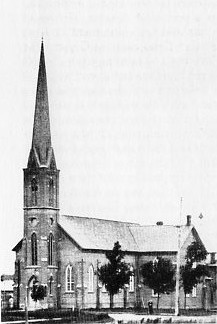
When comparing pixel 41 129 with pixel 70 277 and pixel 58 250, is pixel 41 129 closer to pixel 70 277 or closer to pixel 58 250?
pixel 58 250

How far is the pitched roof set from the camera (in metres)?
55.1

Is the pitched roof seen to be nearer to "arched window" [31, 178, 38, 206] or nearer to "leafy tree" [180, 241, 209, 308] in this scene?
"leafy tree" [180, 241, 209, 308]

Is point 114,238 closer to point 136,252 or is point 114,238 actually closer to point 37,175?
point 136,252

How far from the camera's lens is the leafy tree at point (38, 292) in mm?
51250

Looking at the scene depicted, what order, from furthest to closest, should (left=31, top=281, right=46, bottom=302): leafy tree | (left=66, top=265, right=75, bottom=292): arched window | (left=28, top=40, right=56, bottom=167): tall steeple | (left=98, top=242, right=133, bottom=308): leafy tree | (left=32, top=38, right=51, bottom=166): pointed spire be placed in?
1. (left=66, top=265, right=75, bottom=292): arched window
2. (left=31, top=281, right=46, bottom=302): leafy tree
3. (left=98, top=242, right=133, bottom=308): leafy tree
4. (left=28, top=40, right=56, bottom=167): tall steeple
5. (left=32, top=38, right=51, bottom=166): pointed spire

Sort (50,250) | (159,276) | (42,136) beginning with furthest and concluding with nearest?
(50,250) → (159,276) → (42,136)

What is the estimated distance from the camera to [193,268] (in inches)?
2058

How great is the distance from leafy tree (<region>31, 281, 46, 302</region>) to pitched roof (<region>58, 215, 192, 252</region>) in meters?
4.01

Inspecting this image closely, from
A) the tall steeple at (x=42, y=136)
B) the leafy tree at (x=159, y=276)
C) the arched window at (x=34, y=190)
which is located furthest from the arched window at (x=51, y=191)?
the leafy tree at (x=159, y=276)

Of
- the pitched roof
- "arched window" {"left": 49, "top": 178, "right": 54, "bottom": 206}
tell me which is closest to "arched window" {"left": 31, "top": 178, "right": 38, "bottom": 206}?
"arched window" {"left": 49, "top": 178, "right": 54, "bottom": 206}

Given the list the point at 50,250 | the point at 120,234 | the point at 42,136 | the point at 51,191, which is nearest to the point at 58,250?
the point at 50,250

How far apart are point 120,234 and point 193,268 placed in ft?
23.7

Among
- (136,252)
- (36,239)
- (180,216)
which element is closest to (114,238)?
(136,252)

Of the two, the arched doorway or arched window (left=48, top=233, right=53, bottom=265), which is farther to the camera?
arched window (left=48, top=233, right=53, bottom=265)
